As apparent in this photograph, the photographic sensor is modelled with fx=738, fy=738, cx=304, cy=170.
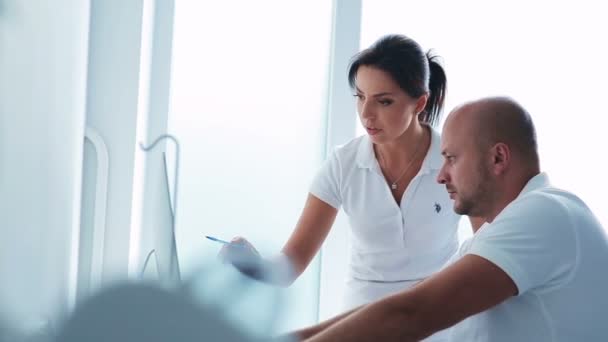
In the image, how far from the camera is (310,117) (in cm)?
235

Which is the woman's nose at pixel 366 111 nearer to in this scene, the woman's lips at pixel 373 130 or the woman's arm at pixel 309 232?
the woman's lips at pixel 373 130

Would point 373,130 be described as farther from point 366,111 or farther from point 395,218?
point 395,218

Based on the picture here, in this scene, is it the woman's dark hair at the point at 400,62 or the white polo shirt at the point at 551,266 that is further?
the woman's dark hair at the point at 400,62

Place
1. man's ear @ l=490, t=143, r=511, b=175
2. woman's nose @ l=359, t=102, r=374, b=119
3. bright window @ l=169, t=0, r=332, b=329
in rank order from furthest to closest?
bright window @ l=169, t=0, r=332, b=329 < woman's nose @ l=359, t=102, r=374, b=119 < man's ear @ l=490, t=143, r=511, b=175

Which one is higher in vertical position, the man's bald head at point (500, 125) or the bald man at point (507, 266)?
the man's bald head at point (500, 125)

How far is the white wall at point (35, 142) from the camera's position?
838mm

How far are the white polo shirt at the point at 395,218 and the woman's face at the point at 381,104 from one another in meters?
0.11

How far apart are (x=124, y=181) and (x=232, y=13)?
621 mm

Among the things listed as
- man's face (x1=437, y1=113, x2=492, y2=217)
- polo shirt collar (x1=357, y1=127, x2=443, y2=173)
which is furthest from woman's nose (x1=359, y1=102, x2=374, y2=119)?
man's face (x1=437, y1=113, x2=492, y2=217)

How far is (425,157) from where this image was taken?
184 centimetres

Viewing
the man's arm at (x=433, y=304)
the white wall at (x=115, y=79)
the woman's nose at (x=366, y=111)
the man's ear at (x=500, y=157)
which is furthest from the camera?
the white wall at (x=115, y=79)

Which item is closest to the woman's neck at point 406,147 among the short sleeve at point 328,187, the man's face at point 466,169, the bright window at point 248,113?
the short sleeve at point 328,187

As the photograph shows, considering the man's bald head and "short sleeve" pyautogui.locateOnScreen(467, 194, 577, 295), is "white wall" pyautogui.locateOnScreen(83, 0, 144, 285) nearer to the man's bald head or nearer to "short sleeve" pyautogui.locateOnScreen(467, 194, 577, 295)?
the man's bald head

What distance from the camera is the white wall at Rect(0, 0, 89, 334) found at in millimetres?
838
